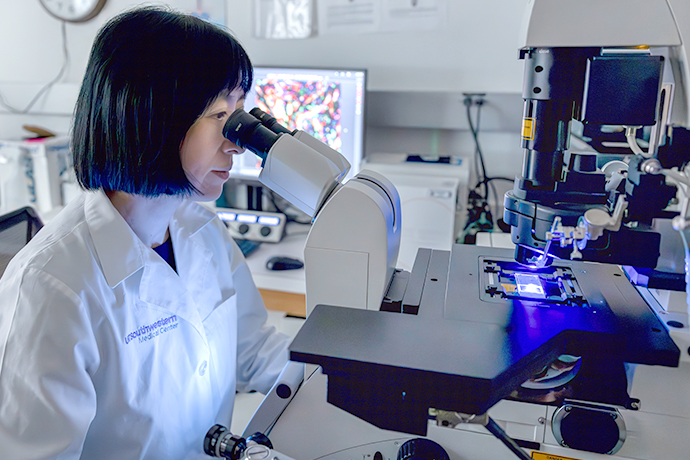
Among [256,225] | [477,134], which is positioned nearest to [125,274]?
[256,225]

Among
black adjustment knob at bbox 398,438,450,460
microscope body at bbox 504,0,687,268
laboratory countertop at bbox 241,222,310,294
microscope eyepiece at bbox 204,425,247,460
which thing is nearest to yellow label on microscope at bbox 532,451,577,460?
black adjustment knob at bbox 398,438,450,460

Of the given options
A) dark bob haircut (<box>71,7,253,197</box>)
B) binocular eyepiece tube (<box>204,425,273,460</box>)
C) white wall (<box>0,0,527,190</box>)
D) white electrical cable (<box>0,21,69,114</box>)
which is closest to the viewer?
binocular eyepiece tube (<box>204,425,273,460</box>)

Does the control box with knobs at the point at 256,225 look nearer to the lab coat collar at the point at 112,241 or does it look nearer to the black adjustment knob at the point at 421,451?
the lab coat collar at the point at 112,241

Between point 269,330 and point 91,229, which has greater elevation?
point 91,229

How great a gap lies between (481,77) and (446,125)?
37cm

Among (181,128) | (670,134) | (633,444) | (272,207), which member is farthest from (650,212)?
(272,207)

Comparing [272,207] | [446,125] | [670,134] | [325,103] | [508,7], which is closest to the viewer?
[670,134]

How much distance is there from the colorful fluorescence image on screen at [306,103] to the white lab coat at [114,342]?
0.73 m

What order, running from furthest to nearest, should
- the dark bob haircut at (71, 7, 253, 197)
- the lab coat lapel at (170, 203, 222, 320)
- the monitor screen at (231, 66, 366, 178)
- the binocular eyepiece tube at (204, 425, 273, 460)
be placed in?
1. the monitor screen at (231, 66, 366, 178)
2. the lab coat lapel at (170, 203, 222, 320)
3. the dark bob haircut at (71, 7, 253, 197)
4. the binocular eyepiece tube at (204, 425, 273, 460)

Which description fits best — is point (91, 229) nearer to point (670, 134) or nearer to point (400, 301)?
point (400, 301)

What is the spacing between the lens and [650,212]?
632 mm

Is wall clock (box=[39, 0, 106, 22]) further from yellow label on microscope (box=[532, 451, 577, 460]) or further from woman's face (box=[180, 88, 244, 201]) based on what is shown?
yellow label on microscope (box=[532, 451, 577, 460])

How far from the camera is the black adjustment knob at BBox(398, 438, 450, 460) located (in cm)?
61

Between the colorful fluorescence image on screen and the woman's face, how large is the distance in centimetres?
87
